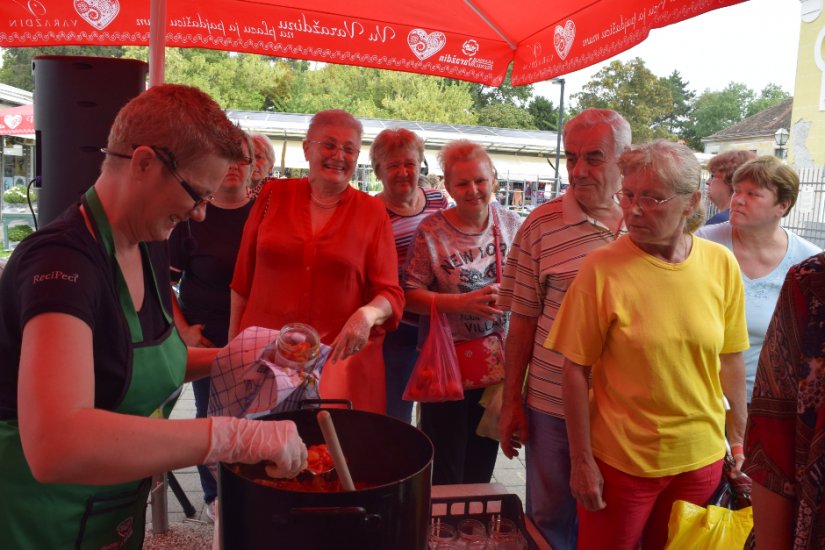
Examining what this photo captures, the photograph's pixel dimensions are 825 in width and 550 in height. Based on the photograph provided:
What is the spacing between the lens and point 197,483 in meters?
3.48

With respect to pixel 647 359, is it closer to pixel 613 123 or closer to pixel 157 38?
pixel 613 123

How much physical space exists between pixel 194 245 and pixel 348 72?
34.8 m

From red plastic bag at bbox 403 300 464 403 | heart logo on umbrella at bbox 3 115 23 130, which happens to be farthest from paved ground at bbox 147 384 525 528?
heart logo on umbrella at bbox 3 115 23 130

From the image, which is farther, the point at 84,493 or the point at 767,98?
the point at 767,98

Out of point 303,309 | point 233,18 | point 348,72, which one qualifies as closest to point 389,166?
point 303,309

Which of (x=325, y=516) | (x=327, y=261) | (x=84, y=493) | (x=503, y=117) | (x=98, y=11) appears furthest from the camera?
(x=503, y=117)

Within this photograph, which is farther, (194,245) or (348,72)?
(348,72)

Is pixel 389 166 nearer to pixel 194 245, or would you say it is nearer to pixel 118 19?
pixel 194 245

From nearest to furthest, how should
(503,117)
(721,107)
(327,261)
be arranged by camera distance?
(327,261), (503,117), (721,107)

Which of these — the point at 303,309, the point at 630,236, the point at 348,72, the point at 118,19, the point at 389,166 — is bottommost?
the point at 303,309

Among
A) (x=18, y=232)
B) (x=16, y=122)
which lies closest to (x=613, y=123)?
(x=16, y=122)

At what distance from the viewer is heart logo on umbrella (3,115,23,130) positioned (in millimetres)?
9992

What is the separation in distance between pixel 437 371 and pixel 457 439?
0.35 m

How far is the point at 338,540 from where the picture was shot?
0.96 meters
